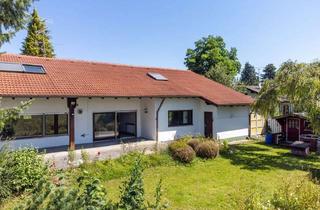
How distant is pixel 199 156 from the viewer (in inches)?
640

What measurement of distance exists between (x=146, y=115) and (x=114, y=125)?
2.31 metres

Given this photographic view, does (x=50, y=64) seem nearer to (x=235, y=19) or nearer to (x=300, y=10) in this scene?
(x=235, y=19)

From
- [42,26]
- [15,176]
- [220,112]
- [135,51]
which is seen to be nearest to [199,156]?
[220,112]

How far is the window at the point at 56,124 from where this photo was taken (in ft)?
54.0

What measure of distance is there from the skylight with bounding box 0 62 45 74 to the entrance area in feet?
14.1

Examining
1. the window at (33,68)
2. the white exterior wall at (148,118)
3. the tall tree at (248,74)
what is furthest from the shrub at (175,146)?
the tall tree at (248,74)

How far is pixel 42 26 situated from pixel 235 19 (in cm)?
3250

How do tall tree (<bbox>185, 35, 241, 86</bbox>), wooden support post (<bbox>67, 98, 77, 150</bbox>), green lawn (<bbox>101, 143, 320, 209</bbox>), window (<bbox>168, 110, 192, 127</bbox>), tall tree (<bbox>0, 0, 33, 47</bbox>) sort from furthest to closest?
tall tree (<bbox>185, 35, 241, 86</bbox>) < window (<bbox>168, 110, 192, 127</bbox>) < wooden support post (<bbox>67, 98, 77, 150</bbox>) < green lawn (<bbox>101, 143, 320, 209</bbox>) < tall tree (<bbox>0, 0, 33, 47</bbox>)

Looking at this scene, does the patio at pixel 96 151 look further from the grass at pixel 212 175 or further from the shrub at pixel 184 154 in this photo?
the shrub at pixel 184 154

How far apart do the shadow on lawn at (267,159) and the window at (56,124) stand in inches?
373

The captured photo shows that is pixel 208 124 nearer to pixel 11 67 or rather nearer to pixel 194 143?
pixel 194 143

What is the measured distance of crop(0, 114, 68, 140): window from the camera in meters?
15.3

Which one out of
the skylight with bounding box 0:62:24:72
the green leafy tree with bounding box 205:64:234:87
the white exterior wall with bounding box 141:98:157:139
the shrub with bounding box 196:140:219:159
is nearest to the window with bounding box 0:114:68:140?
the skylight with bounding box 0:62:24:72

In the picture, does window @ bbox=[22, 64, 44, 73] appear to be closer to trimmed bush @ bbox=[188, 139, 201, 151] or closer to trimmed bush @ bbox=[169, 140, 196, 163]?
trimmed bush @ bbox=[169, 140, 196, 163]
